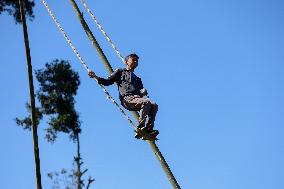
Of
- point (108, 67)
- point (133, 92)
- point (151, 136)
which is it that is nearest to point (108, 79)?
point (108, 67)

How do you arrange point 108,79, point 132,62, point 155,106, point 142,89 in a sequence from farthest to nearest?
point 132,62 < point 142,89 < point 108,79 < point 155,106

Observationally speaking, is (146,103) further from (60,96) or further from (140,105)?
(60,96)

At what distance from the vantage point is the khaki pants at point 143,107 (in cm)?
556

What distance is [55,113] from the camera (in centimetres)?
2255

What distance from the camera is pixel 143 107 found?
564cm

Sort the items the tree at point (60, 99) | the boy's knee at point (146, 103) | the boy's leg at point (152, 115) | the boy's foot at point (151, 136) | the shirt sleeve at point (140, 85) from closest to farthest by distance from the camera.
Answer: the boy's foot at point (151, 136) < the boy's leg at point (152, 115) < the boy's knee at point (146, 103) < the shirt sleeve at point (140, 85) < the tree at point (60, 99)

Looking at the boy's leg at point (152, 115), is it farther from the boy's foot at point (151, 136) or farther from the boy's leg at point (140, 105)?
the boy's foot at point (151, 136)

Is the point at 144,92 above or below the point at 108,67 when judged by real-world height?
below

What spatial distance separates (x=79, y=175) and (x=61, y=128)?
10.2 ft

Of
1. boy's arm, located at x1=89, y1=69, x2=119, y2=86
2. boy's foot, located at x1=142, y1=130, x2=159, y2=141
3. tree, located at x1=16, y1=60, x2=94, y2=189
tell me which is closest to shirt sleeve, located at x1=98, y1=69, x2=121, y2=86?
boy's arm, located at x1=89, y1=69, x2=119, y2=86

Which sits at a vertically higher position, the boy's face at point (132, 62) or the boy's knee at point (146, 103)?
the boy's face at point (132, 62)

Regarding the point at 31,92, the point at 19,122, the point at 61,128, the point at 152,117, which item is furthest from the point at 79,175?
the point at 152,117

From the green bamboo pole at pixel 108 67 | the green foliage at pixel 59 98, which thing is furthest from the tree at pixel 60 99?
the green bamboo pole at pixel 108 67

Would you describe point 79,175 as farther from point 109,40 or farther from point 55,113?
point 109,40
